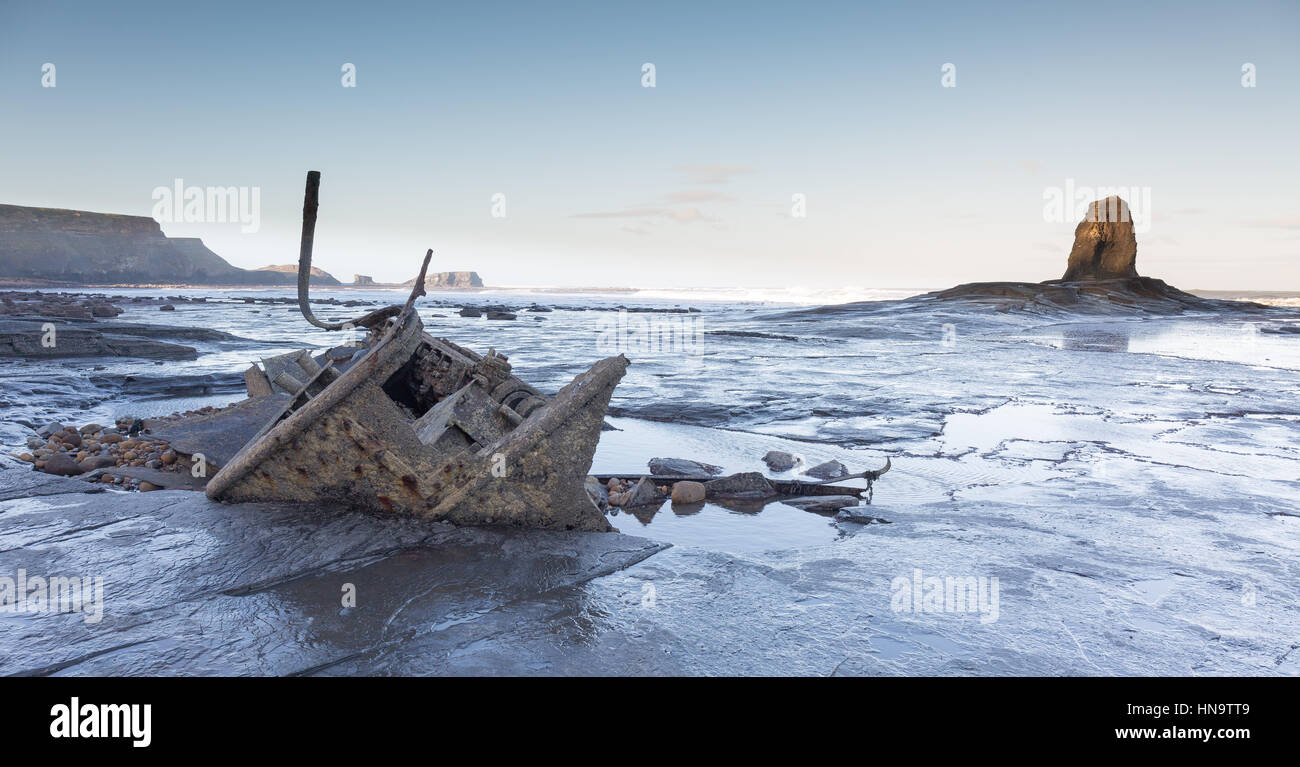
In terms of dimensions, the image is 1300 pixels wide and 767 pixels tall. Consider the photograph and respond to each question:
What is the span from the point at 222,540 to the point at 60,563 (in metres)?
0.74

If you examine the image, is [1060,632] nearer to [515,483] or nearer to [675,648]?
[675,648]

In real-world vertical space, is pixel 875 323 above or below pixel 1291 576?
above

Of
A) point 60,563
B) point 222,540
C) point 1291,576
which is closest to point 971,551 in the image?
point 1291,576

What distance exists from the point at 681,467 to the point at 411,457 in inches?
110

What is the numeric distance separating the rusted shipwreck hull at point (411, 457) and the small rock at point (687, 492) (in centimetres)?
117

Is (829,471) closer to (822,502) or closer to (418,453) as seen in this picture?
(822,502)

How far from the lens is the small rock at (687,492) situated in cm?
542

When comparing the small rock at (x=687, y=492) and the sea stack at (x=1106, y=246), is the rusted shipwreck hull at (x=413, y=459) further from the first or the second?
the sea stack at (x=1106, y=246)

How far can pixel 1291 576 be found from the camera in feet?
12.3

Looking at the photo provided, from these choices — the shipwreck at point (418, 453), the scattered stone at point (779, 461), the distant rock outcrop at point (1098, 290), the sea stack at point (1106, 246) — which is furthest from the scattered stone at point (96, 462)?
the sea stack at point (1106, 246)

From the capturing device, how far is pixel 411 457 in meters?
4.09

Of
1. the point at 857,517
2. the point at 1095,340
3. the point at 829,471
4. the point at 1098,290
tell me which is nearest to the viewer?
the point at 857,517

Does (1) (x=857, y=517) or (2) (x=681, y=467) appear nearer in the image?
(1) (x=857, y=517)

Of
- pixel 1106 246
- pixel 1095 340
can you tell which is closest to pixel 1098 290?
pixel 1106 246
